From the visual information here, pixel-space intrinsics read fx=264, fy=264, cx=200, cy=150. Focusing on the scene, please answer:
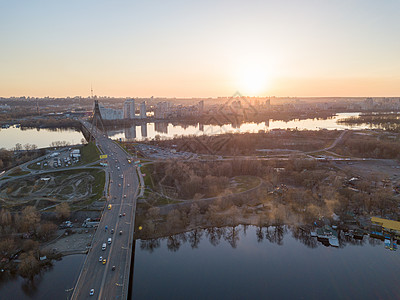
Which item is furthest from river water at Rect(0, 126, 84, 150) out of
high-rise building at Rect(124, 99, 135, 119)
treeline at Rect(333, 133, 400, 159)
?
treeline at Rect(333, 133, 400, 159)

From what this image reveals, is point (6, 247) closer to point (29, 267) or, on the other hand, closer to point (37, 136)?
point (29, 267)

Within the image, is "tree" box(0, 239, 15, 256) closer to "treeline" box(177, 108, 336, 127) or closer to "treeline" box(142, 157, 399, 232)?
"treeline" box(142, 157, 399, 232)

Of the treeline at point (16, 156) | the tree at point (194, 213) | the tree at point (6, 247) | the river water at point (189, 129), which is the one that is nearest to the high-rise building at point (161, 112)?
the river water at point (189, 129)

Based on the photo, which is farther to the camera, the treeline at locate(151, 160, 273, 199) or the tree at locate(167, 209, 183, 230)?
the treeline at locate(151, 160, 273, 199)

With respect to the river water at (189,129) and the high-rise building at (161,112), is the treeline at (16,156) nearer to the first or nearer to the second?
the river water at (189,129)

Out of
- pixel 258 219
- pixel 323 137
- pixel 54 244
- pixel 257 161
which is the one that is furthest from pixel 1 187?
pixel 323 137

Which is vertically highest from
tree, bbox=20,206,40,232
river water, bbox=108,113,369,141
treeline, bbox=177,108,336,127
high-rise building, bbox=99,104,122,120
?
high-rise building, bbox=99,104,122,120
